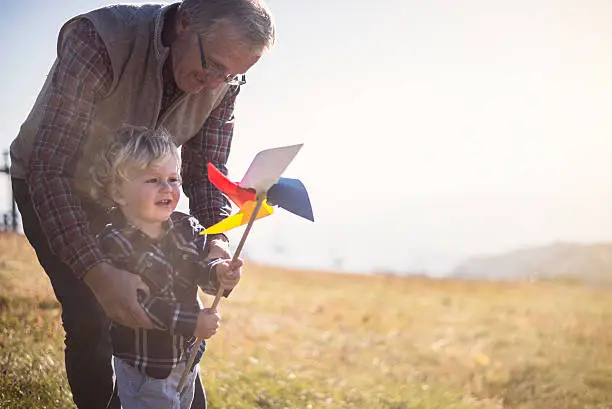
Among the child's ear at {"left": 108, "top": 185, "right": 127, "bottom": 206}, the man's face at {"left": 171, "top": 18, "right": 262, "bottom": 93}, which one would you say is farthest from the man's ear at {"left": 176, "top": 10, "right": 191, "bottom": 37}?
the child's ear at {"left": 108, "top": 185, "right": 127, "bottom": 206}

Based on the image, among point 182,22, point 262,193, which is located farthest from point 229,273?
point 182,22

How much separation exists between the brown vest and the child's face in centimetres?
23

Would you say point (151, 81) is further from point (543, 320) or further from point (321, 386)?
point (543, 320)

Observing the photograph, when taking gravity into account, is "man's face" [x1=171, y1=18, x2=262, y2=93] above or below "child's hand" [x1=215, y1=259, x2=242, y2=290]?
above

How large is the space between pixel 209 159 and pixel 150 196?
1.88 ft

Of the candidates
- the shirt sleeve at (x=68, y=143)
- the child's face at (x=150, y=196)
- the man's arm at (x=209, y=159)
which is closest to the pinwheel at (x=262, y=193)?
the child's face at (x=150, y=196)

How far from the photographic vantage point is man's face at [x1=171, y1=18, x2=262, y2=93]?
239 centimetres

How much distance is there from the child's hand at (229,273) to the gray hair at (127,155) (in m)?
0.44

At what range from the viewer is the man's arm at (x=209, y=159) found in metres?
2.94

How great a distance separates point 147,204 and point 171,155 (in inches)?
7.9

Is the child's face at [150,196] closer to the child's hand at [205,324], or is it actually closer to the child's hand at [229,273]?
the child's hand at [229,273]

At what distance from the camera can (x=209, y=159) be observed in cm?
302

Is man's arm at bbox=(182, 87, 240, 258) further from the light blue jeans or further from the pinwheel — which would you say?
the light blue jeans

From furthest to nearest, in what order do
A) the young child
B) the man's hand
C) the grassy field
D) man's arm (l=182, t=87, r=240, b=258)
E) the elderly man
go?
the grassy field < man's arm (l=182, t=87, r=240, b=258) < the young child < the elderly man < the man's hand
